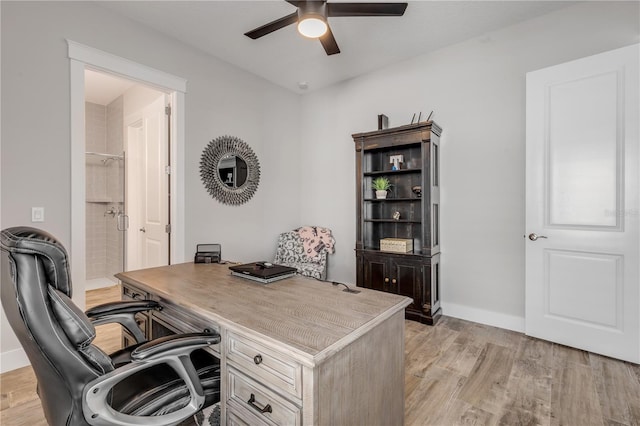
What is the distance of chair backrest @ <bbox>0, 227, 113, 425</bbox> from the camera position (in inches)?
34.0

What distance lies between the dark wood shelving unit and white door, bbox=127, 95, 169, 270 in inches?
83.2

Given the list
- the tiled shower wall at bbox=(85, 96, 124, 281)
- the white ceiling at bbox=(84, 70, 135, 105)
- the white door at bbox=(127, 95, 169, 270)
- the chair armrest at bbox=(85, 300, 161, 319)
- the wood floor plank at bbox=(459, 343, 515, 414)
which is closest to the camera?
the chair armrest at bbox=(85, 300, 161, 319)

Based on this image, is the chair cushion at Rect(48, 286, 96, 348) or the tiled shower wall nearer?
the chair cushion at Rect(48, 286, 96, 348)

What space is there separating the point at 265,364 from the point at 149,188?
309cm

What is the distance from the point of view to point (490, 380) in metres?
2.07

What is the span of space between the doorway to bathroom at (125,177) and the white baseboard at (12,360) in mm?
1233

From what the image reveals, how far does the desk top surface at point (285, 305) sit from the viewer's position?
3.50ft

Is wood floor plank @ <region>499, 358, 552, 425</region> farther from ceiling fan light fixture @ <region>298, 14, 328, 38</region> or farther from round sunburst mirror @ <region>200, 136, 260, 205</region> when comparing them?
round sunburst mirror @ <region>200, 136, 260, 205</region>

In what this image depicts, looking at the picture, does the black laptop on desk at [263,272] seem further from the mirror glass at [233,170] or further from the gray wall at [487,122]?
the gray wall at [487,122]

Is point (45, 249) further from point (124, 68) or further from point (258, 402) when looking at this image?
point (124, 68)

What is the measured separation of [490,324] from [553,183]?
146 cm

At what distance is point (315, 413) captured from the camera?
0.95 meters

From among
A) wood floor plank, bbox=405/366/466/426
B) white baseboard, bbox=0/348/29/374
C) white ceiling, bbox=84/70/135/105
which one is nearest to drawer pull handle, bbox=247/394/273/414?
wood floor plank, bbox=405/366/466/426

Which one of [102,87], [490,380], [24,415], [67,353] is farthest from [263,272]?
[102,87]
